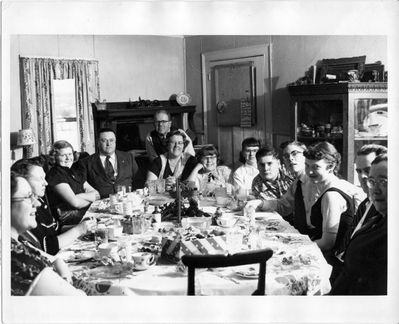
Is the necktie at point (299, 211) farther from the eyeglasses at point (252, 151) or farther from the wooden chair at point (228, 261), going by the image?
the wooden chair at point (228, 261)

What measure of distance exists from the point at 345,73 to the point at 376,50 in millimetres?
147

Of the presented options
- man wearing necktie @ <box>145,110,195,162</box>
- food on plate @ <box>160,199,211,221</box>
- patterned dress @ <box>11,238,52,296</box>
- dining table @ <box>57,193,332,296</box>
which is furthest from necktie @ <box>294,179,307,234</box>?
patterned dress @ <box>11,238,52,296</box>

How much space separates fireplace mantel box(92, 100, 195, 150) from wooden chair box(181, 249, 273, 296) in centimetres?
57

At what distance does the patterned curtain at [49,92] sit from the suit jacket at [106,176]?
7cm

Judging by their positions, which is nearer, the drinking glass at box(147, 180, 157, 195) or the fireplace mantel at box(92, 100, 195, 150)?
the fireplace mantel at box(92, 100, 195, 150)

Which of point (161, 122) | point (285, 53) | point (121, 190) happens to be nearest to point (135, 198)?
point (121, 190)

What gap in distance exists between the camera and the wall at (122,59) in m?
1.72

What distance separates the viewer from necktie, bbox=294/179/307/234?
1.99 m

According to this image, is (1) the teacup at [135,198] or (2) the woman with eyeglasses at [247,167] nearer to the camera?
(2) the woman with eyeglasses at [247,167]

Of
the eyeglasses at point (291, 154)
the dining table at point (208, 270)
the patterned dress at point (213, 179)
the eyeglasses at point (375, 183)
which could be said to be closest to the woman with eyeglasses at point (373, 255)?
the eyeglasses at point (375, 183)

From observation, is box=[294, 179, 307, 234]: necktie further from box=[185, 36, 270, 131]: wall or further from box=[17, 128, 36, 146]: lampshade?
box=[17, 128, 36, 146]: lampshade
